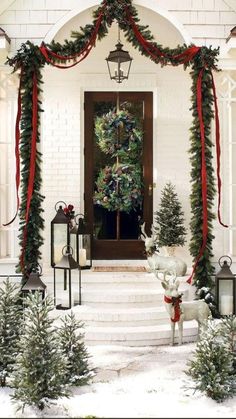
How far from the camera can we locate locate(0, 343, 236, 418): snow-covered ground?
4980 mm

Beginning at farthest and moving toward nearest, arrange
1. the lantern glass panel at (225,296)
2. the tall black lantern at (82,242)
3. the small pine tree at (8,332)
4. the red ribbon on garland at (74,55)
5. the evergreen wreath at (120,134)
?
the evergreen wreath at (120,134) < the tall black lantern at (82,242) < the lantern glass panel at (225,296) < the red ribbon on garland at (74,55) < the small pine tree at (8,332)

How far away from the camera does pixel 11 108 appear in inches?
Answer: 330

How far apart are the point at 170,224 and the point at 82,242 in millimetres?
1377

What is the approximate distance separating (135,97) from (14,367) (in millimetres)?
5666

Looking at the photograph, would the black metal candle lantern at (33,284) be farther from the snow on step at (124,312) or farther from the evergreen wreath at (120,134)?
the evergreen wreath at (120,134)

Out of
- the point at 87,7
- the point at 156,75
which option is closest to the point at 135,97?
the point at 156,75

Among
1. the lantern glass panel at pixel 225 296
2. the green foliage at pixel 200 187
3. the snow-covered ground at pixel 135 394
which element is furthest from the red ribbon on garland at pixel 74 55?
the snow-covered ground at pixel 135 394

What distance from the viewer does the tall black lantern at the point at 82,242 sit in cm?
859

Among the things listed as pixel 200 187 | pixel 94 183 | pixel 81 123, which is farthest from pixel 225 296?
pixel 81 123

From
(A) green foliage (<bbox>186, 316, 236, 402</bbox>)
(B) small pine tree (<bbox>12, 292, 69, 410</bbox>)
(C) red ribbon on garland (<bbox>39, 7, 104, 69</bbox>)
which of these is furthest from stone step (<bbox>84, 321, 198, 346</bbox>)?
(C) red ribbon on garland (<bbox>39, 7, 104, 69</bbox>)

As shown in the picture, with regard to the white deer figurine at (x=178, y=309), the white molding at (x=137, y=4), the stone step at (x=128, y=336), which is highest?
the white molding at (x=137, y=4)

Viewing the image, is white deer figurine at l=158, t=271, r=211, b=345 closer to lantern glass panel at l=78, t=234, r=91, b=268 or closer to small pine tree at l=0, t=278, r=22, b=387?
small pine tree at l=0, t=278, r=22, b=387

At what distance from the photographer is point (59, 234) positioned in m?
8.45

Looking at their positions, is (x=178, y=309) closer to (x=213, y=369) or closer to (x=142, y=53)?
(x=213, y=369)
